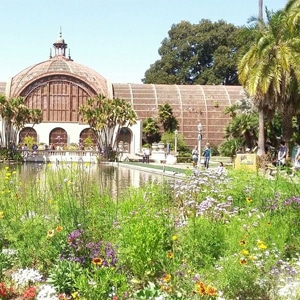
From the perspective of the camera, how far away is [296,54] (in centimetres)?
2434

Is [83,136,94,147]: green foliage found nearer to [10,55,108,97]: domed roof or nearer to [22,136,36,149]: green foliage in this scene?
[22,136,36,149]: green foliage

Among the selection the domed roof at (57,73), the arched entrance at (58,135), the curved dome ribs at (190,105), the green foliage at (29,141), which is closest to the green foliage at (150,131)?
the curved dome ribs at (190,105)

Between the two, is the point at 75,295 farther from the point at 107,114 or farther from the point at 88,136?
the point at 88,136

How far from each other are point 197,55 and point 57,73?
23956 millimetres

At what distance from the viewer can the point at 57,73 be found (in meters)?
52.5

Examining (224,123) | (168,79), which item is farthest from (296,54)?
(168,79)

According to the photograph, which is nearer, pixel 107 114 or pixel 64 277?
pixel 64 277

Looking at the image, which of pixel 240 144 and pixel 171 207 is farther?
pixel 240 144

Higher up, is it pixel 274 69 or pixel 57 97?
pixel 57 97

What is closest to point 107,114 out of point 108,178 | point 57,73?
point 57,73

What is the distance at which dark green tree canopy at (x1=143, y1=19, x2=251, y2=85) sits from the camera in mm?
68562

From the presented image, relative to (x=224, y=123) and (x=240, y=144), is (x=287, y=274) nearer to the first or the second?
(x=240, y=144)

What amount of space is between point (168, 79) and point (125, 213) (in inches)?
2458

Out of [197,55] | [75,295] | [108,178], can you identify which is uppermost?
[197,55]
